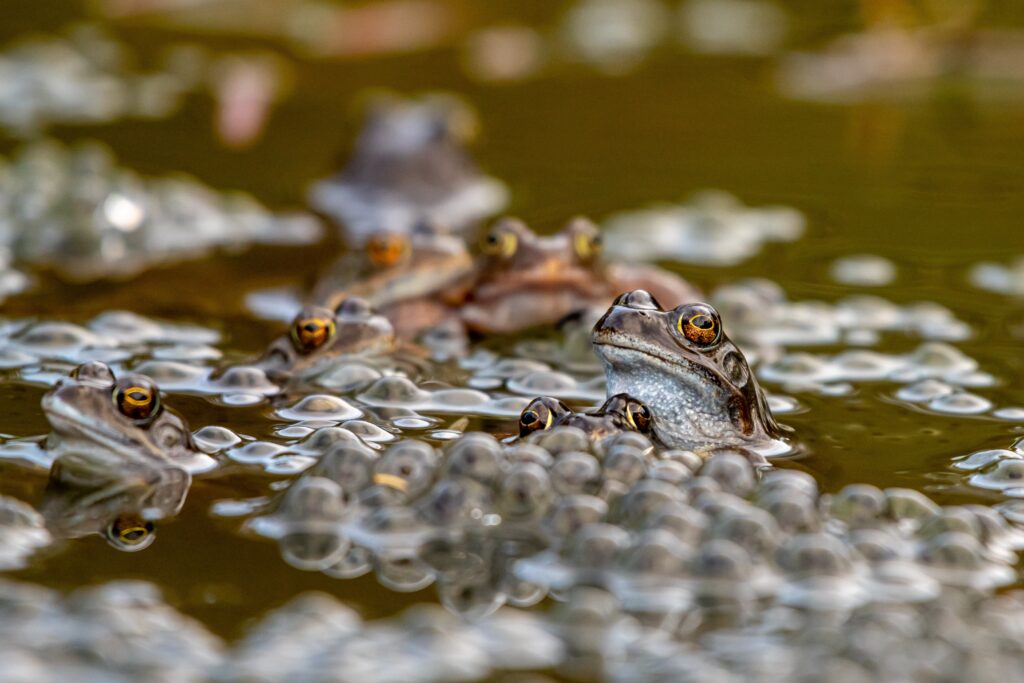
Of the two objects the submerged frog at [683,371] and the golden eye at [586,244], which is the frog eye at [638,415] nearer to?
the submerged frog at [683,371]

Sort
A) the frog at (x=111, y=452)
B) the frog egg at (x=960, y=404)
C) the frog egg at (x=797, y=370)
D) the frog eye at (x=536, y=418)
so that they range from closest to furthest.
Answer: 1. the frog at (x=111, y=452)
2. the frog eye at (x=536, y=418)
3. the frog egg at (x=960, y=404)
4. the frog egg at (x=797, y=370)

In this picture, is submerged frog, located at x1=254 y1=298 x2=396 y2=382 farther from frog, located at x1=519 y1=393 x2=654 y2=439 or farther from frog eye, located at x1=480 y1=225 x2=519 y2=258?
frog, located at x1=519 y1=393 x2=654 y2=439

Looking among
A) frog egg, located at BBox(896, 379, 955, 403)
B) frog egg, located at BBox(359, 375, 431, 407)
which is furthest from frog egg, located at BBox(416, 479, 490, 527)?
frog egg, located at BBox(896, 379, 955, 403)

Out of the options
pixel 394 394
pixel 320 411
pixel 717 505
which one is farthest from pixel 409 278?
pixel 717 505

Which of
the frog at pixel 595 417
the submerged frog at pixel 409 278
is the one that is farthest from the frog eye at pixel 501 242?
the frog at pixel 595 417

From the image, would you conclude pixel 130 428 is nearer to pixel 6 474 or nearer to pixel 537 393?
pixel 6 474

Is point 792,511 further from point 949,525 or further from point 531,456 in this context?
point 531,456
